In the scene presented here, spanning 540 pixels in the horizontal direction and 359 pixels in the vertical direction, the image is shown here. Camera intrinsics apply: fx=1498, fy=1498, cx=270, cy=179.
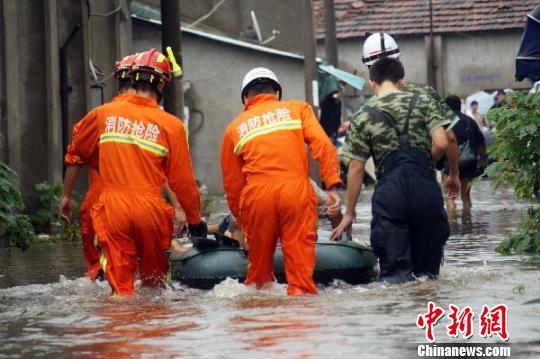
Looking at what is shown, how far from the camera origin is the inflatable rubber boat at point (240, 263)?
38.8 feet

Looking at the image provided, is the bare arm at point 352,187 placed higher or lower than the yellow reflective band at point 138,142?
lower

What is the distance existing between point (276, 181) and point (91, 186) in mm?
2022

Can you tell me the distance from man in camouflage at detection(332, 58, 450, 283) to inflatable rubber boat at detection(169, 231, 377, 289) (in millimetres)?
831

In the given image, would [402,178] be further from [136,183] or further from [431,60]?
[431,60]

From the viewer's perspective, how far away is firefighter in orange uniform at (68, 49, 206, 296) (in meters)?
10.8

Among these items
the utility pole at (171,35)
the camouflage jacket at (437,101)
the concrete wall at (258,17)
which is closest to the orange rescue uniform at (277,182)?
the camouflage jacket at (437,101)

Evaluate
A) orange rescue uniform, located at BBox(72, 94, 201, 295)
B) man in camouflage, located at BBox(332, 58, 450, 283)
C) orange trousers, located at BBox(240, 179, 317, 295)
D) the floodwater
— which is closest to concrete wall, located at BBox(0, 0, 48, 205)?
the floodwater

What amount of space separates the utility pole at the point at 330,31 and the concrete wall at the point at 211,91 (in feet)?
10.8

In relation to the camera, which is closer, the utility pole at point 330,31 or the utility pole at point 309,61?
the utility pole at point 309,61

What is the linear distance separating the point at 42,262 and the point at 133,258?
4.49 meters

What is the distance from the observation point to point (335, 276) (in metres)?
12.0

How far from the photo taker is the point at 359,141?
11062 millimetres

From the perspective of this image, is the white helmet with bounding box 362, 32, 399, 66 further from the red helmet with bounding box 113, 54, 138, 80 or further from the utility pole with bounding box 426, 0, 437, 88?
the utility pole with bounding box 426, 0, 437, 88

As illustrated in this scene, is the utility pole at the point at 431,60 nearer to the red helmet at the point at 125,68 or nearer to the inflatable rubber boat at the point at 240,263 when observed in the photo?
the inflatable rubber boat at the point at 240,263
